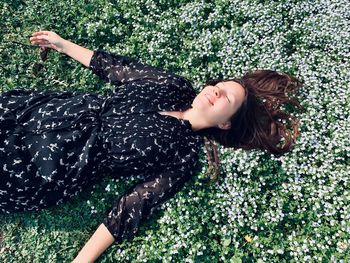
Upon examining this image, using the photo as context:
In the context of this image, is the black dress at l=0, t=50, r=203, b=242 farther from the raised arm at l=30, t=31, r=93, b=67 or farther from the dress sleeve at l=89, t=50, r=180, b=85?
the raised arm at l=30, t=31, r=93, b=67

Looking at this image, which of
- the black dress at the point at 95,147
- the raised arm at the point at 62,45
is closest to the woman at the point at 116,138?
the black dress at the point at 95,147

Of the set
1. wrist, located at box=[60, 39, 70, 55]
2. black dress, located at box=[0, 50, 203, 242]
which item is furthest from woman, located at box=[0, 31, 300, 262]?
wrist, located at box=[60, 39, 70, 55]

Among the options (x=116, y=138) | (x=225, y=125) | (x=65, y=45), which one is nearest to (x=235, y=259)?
(x=225, y=125)

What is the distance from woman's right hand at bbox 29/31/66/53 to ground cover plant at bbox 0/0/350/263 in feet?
0.77

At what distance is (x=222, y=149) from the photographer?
6.24 metres

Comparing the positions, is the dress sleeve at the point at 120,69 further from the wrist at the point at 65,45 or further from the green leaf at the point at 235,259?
the green leaf at the point at 235,259

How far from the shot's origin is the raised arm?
21.4ft

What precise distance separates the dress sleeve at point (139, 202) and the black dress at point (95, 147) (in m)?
0.01

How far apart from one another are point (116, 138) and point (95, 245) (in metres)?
1.48

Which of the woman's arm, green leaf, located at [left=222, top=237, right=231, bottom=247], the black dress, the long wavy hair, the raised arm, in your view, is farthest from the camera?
the raised arm

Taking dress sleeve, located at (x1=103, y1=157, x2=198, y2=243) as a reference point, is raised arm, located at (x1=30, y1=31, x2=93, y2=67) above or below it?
above

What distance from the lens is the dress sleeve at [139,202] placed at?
5.41 meters

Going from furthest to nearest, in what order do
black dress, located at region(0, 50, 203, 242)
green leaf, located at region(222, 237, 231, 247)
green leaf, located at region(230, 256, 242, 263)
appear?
green leaf, located at region(222, 237, 231, 247)
green leaf, located at region(230, 256, 242, 263)
black dress, located at region(0, 50, 203, 242)

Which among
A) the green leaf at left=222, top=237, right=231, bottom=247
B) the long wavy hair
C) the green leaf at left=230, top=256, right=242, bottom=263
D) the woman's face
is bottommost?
the green leaf at left=230, top=256, right=242, bottom=263
